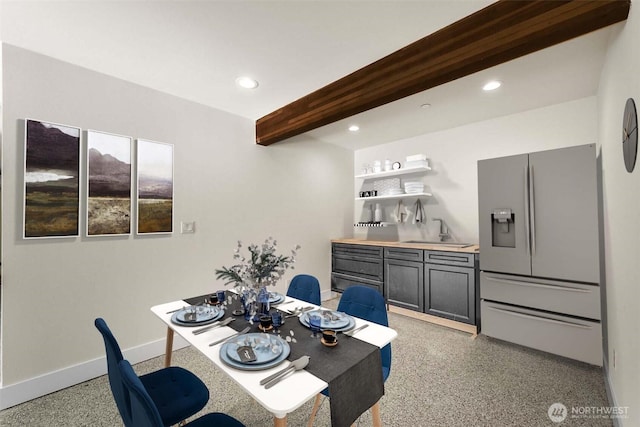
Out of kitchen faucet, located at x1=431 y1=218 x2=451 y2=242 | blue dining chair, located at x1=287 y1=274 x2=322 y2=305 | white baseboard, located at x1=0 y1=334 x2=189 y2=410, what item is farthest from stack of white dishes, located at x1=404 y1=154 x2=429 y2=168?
white baseboard, located at x1=0 y1=334 x2=189 y2=410

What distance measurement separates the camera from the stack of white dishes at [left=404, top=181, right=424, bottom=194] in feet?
13.3

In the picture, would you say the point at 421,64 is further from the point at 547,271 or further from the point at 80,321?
the point at 80,321

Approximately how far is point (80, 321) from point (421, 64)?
3463mm

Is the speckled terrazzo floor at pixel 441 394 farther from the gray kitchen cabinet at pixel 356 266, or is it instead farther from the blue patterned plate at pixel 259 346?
the gray kitchen cabinet at pixel 356 266

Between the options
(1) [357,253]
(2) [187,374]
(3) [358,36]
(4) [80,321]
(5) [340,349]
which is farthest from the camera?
(1) [357,253]

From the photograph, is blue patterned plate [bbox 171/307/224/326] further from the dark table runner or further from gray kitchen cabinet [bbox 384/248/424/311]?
gray kitchen cabinet [bbox 384/248/424/311]

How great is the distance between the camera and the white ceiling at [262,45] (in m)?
1.69

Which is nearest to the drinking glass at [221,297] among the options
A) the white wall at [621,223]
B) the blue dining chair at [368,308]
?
the blue dining chair at [368,308]

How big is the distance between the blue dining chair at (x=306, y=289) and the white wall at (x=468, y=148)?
8.31 feet

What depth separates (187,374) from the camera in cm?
161

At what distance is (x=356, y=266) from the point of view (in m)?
4.25

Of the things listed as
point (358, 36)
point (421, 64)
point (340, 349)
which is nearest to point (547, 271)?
point (421, 64)

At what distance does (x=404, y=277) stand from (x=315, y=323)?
96.5 inches

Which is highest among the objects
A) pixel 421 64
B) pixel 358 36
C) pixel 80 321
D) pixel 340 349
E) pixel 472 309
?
pixel 358 36
